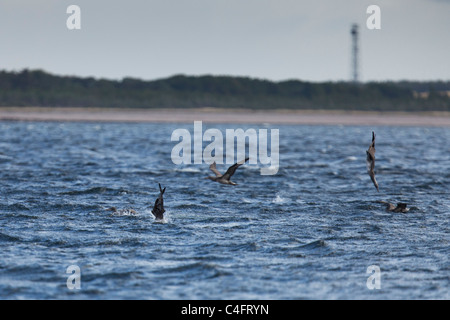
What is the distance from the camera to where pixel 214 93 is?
138750 mm

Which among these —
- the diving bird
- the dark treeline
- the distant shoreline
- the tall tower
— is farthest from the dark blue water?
the dark treeline

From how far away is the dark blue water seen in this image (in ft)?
52.5

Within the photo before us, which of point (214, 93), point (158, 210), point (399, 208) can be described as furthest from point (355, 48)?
point (158, 210)

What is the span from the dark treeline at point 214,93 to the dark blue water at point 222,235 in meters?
88.7

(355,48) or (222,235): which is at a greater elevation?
(355,48)

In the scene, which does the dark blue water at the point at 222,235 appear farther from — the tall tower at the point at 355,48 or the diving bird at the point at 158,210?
the tall tower at the point at 355,48

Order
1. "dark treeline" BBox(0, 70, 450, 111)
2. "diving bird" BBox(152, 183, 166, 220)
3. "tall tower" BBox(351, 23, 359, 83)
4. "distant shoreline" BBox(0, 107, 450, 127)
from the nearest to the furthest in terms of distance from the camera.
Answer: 1. "diving bird" BBox(152, 183, 166, 220)
2. "distant shoreline" BBox(0, 107, 450, 127)
3. "tall tower" BBox(351, 23, 359, 83)
4. "dark treeline" BBox(0, 70, 450, 111)

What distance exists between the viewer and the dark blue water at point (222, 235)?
52.5 ft

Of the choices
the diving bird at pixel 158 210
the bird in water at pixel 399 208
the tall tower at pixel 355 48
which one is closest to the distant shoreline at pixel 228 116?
the tall tower at pixel 355 48

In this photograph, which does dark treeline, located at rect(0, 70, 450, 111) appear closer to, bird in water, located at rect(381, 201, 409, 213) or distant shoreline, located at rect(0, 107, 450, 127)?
distant shoreline, located at rect(0, 107, 450, 127)

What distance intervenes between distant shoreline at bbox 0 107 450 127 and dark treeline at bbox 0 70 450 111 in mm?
3220

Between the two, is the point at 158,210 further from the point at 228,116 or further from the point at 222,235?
the point at 228,116

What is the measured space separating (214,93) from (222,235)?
118475mm
